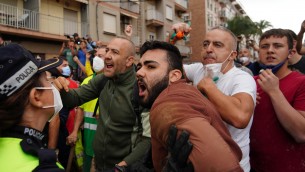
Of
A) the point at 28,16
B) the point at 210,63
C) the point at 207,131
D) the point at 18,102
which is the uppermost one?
the point at 28,16

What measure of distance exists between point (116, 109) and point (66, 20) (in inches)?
610

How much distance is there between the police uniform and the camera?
3.92ft

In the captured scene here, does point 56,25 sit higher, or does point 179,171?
point 56,25

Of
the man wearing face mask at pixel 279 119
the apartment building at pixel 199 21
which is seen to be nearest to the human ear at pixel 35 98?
the man wearing face mask at pixel 279 119

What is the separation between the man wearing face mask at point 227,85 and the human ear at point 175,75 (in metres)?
0.17

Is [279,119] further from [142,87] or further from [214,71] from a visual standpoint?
[142,87]

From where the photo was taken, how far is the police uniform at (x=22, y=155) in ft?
3.92

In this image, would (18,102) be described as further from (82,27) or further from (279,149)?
(82,27)

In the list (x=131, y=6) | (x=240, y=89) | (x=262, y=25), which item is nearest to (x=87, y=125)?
(x=240, y=89)

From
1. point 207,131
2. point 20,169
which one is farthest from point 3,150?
point 207,131

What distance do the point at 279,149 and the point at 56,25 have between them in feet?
51.9

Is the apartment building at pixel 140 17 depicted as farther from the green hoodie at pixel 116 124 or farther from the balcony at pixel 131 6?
the green hoodie at pixel 116 124

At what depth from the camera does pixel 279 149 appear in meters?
2.19

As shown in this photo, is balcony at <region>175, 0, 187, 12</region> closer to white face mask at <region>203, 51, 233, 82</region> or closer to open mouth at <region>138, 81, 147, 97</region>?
white face mask at <region>203, 51, 233, 82</region>
